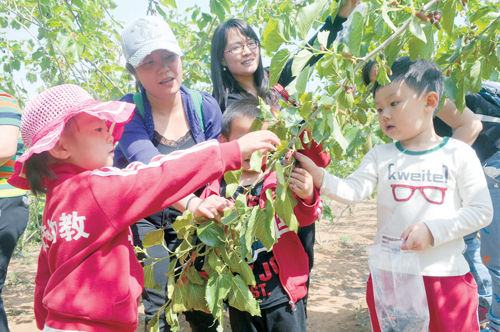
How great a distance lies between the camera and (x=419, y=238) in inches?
51.5

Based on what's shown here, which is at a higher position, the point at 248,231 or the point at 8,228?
the point at 248,231

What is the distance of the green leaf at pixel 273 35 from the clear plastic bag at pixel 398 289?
2.70ft

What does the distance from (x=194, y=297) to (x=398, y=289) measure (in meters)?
0.76

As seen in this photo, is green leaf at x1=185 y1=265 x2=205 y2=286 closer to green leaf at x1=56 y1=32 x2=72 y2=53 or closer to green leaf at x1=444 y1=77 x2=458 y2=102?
green leaf at x1=444 y1=77 x2=458 y2=102

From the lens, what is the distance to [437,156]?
4.67 ft

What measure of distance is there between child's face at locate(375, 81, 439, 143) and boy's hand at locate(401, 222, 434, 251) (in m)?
0.35

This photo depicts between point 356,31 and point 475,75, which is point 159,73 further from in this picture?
point 475,75

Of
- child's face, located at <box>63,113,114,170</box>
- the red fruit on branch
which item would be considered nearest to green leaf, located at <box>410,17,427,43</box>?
the red fruit on branch

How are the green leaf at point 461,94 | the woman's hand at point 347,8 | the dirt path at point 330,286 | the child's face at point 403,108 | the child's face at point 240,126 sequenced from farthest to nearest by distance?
the dirt path at point 330,286 < the woman's hand at point 347,8 < the child's face at point 240,126 < the green leaf at point 461,94 < the child's face at point 403,108

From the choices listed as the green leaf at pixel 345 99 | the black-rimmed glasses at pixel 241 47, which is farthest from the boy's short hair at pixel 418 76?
the black-rimmed glasses at pixel 241 47

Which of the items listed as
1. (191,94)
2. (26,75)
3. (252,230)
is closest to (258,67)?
(191,94)

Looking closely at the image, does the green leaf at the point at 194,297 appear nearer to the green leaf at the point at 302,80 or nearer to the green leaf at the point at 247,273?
the green leaf at the point at 247,273

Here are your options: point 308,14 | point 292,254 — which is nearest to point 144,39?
point 308,14

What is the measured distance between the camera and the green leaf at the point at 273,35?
1104 millimetres
